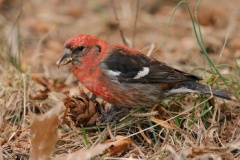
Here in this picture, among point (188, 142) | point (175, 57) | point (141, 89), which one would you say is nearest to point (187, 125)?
point (188, 142)

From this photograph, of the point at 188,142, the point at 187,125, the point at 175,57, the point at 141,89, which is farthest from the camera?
the point at 175,57

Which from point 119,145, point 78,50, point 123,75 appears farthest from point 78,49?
point 119,145

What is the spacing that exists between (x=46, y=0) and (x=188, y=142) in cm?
531

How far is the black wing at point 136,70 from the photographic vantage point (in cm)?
436

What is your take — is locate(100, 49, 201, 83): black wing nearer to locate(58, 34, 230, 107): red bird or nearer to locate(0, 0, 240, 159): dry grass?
locate(58, 34, 230, 107): red bird

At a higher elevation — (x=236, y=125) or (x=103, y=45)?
(x=103, y=45)

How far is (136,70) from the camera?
441cm

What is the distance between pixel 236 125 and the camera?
423cm

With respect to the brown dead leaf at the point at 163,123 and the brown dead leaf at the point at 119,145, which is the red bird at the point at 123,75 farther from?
the brown dead leaf at the point at 119,145

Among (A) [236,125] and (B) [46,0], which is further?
(B) [46,0]

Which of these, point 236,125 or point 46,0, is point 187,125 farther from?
point 46,0

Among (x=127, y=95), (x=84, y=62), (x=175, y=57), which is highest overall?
(x=84, y=62)

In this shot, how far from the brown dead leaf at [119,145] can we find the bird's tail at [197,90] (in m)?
0.85

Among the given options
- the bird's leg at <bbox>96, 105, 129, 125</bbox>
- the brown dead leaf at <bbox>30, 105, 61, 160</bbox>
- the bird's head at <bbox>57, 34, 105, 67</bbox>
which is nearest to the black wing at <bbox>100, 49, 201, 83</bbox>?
the bird's head at <bbox>57, 34, 105, 67</bbox>
